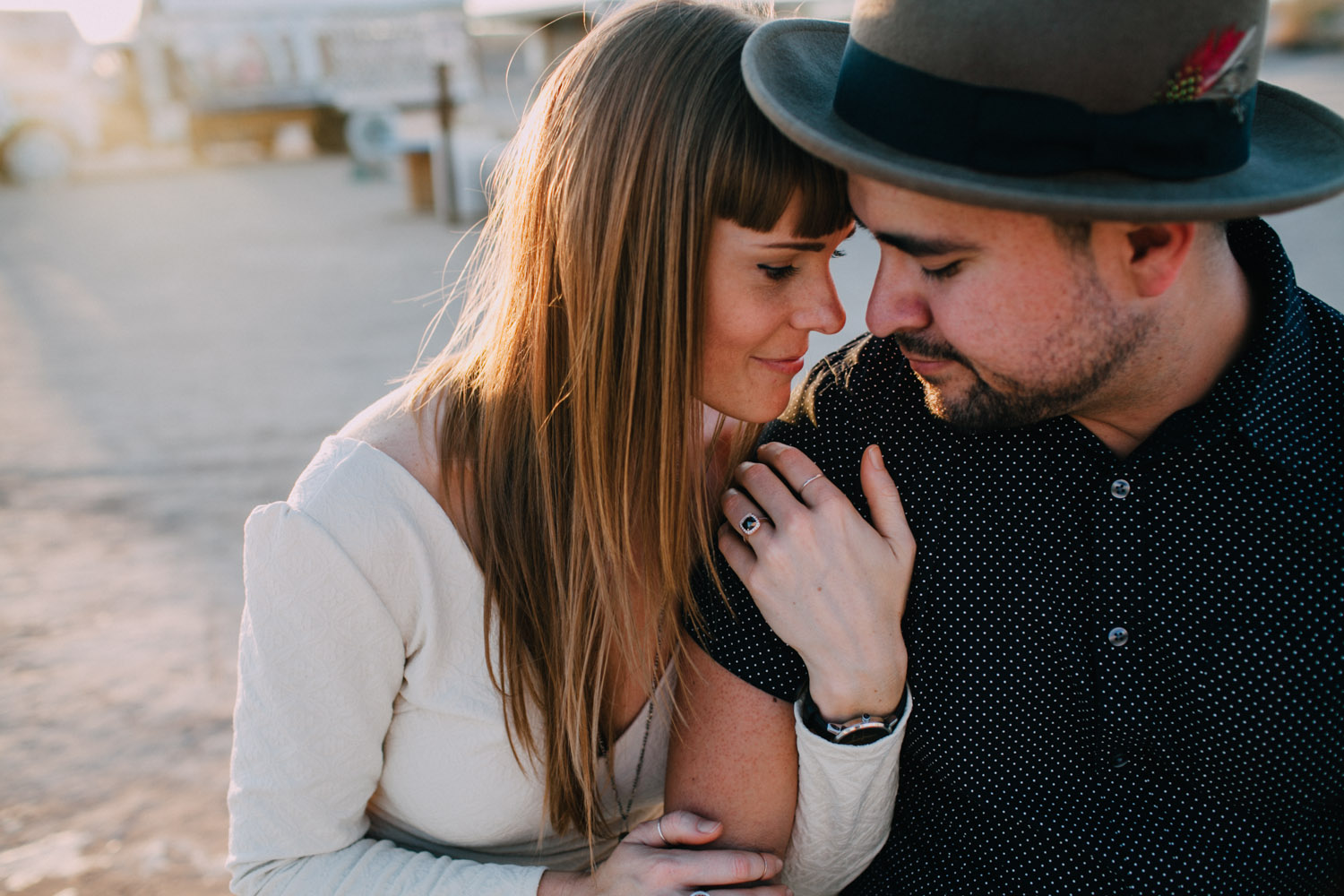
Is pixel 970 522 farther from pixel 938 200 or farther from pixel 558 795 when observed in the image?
pixel 558 795

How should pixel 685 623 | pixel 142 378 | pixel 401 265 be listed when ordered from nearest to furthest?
pixel 685 623 < pixel 142 378 < pixel 401 265

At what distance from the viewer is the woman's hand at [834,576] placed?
1.50m

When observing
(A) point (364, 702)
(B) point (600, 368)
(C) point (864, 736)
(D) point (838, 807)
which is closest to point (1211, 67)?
(B) point (600, 368)

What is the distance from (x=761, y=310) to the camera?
1604mm

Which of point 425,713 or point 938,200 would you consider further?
point 425,713

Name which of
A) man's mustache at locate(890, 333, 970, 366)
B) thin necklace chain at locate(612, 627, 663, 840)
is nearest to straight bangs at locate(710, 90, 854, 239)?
man's mustache at locate(890, 333, 970, 366)

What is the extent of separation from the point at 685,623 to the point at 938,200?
82 cm

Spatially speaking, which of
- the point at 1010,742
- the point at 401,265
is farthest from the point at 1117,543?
the point at 401,265

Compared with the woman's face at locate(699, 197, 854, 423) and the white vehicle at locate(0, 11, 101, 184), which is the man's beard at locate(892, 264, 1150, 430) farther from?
the white vehicle at locate(0, 11, 101, 184)

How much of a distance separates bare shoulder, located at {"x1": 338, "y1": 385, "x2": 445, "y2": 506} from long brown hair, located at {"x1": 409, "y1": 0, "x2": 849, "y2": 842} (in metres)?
0.03

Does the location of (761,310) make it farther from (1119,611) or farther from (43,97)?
(43,97)

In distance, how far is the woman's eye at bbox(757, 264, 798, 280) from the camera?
160 centimetres

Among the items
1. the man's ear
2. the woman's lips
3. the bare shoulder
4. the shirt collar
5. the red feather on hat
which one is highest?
the red feather on hat

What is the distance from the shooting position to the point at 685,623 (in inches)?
68.1
